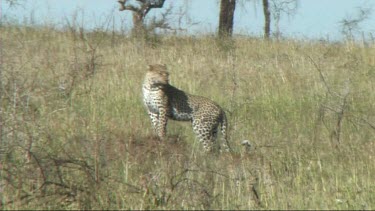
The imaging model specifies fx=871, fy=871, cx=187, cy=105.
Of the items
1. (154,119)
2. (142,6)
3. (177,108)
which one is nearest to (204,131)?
(177,108)

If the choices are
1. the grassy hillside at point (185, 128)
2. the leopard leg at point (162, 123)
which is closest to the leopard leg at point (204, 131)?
the grassy hillside at point (185, 128)

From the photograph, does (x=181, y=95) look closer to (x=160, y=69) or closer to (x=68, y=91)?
(x=160, y=69)

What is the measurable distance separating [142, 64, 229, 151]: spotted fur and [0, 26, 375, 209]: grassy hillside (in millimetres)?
153

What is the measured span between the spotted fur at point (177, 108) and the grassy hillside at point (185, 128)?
153mm

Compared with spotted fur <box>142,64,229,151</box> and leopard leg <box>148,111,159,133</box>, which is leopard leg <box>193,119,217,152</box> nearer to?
spotted fur <box>142,64,229,151</box>

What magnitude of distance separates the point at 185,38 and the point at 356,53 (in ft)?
10.9

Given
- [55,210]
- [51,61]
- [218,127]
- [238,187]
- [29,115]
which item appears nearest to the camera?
[55,210]

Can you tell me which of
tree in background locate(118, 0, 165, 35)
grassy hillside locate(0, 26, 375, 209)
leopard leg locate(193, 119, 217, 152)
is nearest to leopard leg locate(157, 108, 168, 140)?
grassy hillside locate(0, 26, 375, 209)

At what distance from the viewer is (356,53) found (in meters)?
14.6

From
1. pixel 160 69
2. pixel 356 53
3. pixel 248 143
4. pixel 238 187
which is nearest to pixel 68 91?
pixel 160 69

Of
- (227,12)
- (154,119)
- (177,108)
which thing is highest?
(227,12)

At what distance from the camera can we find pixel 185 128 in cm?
964

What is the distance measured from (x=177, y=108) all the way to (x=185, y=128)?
0.46m

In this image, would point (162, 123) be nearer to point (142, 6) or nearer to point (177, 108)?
point (177, 108)
